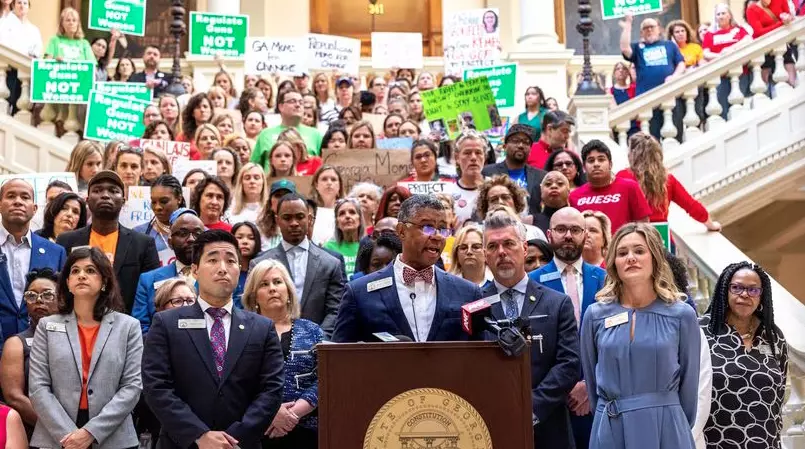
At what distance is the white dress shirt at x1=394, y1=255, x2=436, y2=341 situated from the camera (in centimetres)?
497

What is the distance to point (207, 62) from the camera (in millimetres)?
16109

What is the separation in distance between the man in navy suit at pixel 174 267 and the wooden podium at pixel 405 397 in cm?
286

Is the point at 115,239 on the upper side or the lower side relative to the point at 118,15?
lower

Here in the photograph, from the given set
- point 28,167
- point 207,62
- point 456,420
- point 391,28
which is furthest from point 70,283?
point 391,28

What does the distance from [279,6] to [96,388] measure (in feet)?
50.9

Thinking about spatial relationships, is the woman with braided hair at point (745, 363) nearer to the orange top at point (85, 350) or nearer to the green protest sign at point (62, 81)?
the orange top at point (85, 350)

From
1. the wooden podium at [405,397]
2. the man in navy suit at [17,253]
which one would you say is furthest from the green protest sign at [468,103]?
the wooden podium at [405,397]

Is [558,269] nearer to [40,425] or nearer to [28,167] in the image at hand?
[40,425]

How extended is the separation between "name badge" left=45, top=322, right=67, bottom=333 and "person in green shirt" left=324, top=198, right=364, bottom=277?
2.49m

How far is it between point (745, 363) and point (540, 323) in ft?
3.88

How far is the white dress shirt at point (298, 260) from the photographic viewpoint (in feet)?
23.3

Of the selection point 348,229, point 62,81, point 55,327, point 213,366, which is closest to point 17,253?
point 55,327

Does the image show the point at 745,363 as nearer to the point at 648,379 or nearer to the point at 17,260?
the point at 648,379

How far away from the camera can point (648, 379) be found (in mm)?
5117
